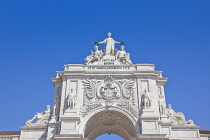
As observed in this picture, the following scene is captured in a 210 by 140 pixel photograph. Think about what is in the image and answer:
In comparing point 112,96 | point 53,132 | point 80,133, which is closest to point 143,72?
point 112,96

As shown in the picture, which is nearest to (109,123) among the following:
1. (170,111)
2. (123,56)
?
(170,111)

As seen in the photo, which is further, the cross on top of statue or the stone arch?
the cross on top of statue

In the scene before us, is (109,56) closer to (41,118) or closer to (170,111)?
(170,111)

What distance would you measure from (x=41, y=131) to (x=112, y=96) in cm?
573

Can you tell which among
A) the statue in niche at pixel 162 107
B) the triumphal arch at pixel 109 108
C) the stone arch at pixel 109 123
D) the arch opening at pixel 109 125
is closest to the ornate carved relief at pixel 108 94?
the triumphal arch at pixel 109 108

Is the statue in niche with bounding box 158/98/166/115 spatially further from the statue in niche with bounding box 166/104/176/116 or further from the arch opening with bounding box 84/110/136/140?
the arch opening with bounding box 84/110/136/140

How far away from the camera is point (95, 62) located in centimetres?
2214

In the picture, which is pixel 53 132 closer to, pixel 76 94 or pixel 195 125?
pixel 76 94

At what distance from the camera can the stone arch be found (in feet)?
60.8

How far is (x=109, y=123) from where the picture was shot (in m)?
20.7

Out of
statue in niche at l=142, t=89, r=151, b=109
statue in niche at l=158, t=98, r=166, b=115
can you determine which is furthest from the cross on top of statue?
statue in niche at l=158, t=98, r=166, b=115

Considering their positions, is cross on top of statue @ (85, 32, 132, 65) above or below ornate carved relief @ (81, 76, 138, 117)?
above

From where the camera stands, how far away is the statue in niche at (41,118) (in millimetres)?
19359

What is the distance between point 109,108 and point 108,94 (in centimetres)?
114
